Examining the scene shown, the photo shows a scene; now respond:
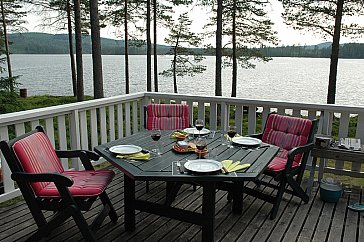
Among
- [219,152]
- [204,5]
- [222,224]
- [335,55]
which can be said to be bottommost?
[222,224]

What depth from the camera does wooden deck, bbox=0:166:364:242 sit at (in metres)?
2.72

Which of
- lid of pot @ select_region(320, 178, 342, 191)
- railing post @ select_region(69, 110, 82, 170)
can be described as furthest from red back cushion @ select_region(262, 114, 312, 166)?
railing post @ select_region(69, 110, 82, 170)

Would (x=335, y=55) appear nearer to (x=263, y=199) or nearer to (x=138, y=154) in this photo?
(x=263, y=199)

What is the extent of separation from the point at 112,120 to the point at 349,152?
3035 millimetres

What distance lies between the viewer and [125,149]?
9.01 ft

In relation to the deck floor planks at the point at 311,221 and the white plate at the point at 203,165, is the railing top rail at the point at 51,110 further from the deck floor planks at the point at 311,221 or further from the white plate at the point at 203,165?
the deck floor planks at the point at 311,221

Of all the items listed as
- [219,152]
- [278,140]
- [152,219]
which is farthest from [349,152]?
[152,219]

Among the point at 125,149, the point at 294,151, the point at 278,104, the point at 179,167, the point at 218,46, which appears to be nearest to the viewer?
the point at 179,167

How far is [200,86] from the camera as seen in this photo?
1582 centimetres

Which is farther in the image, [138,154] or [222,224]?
[222,224]

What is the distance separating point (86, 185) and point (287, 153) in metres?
2.07

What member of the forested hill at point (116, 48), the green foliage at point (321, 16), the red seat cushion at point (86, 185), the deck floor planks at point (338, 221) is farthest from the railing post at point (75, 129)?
the green foliage at point (321, 16)

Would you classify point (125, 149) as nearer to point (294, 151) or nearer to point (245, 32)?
point (294, 151)

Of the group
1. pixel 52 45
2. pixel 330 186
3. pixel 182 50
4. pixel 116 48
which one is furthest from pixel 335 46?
pixel 52 45
